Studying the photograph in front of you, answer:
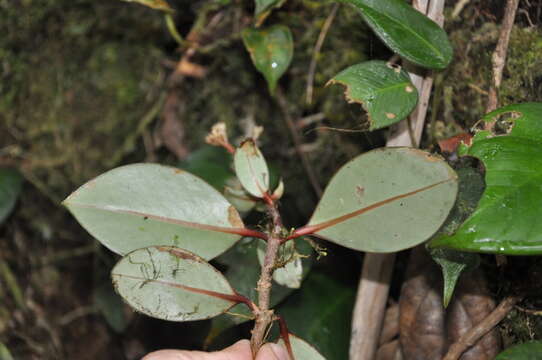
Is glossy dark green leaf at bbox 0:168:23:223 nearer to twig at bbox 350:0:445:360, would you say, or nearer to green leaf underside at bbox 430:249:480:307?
twig at bbox 350:0:445:360

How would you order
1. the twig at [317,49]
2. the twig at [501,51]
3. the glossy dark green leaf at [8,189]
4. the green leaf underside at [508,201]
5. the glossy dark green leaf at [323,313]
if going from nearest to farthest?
the green leaf underside at [508,201] → the twig at [501,51] → the glossy dark green leaf at [323,313] → the twig at [317,49] → the glossy dark green leaf at [8,189]

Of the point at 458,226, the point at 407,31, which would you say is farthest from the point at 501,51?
the point at 458,226

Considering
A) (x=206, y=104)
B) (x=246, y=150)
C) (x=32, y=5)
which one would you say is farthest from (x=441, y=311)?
(x=32, y=5)

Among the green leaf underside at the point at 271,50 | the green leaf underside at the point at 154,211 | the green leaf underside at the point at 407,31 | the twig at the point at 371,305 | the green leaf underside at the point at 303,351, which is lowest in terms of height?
the twig at the point at 371,305

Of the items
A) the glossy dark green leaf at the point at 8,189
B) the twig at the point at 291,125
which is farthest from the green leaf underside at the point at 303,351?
the glossy dark green leaf at the point at 8,189

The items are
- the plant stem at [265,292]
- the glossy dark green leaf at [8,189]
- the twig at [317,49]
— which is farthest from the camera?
the glossy dark green leaf at [8,189]

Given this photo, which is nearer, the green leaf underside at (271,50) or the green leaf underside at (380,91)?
the green leaf underside at (380,91)

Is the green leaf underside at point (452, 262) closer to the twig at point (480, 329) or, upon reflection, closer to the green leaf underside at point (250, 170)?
the twig at point (480, 329)
